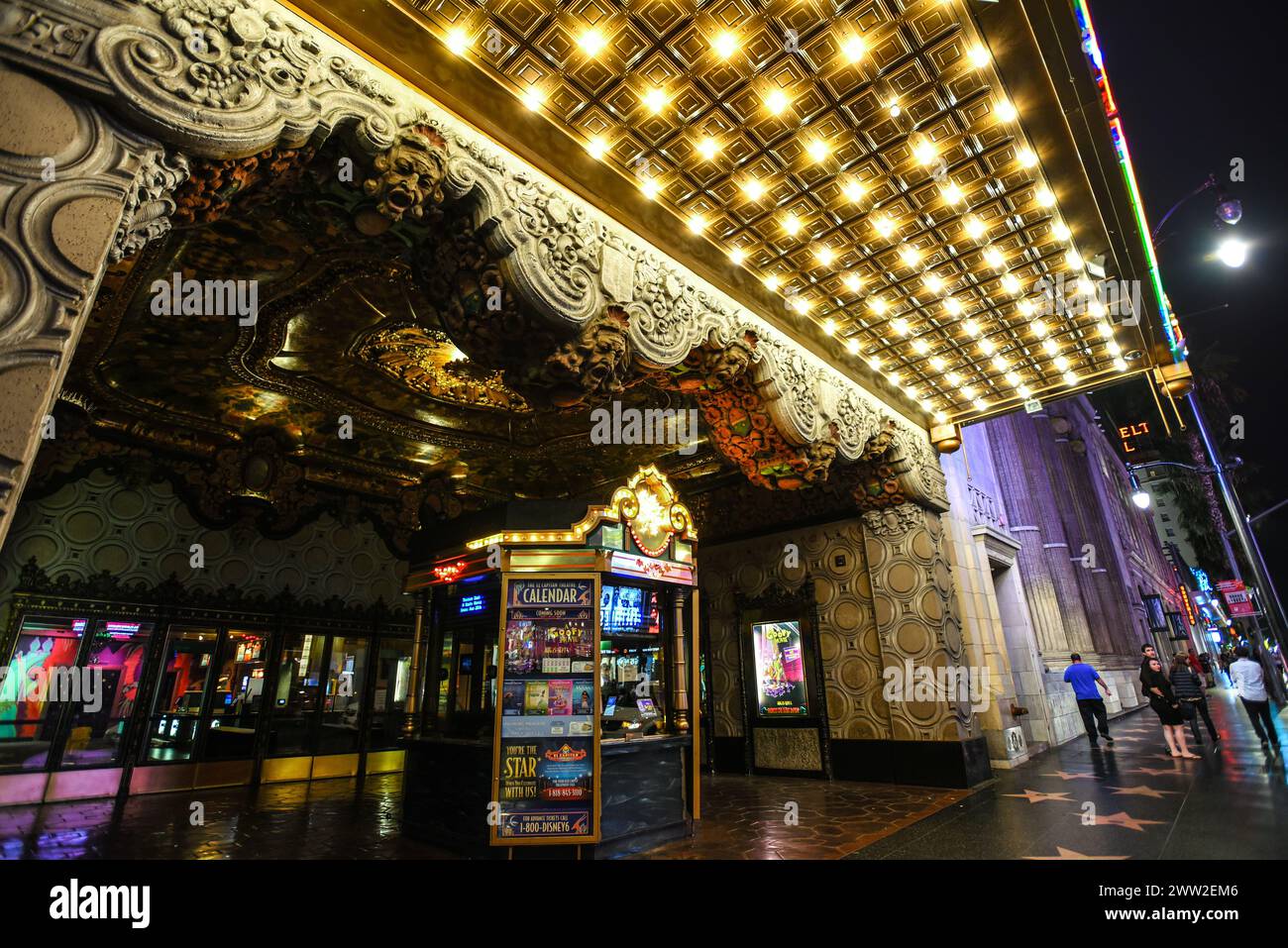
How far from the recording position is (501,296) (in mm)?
3945

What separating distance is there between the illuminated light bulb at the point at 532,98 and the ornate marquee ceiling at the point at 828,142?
0.03ft

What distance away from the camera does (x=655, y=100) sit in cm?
Answer: 443

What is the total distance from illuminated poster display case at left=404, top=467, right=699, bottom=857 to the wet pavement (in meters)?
2.22

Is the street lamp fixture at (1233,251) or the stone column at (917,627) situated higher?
the street lamp fixture at (1233,251)

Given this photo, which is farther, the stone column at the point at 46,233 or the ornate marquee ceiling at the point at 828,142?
the ornate marquee ceiling at the point at 828,142

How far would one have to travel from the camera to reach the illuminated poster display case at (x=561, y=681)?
16.9 feet

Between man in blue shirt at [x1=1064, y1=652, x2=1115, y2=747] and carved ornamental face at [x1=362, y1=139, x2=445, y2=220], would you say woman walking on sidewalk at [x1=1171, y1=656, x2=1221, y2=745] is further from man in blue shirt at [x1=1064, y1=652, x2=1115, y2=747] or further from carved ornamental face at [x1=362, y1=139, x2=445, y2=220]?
carved ornamental face at [x1=362, y1=139, x2=445, y2=220]

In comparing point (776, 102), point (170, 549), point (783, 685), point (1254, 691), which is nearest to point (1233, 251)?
point (1254, 691)

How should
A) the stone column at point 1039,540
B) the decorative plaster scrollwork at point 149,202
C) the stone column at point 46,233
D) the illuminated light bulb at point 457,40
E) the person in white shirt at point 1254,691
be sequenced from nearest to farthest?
the stone column at point 46,233
the decorative plaster scrollwork at point 149,202
the illuminated light bulb at point 457,40
the person in white shirt at point 1254,691
the stone column at point 1039,540

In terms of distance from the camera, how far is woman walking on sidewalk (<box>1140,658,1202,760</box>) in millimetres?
8633

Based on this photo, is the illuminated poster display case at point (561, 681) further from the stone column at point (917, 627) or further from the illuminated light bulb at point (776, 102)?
the illuminated light bulb at point (776, 102)

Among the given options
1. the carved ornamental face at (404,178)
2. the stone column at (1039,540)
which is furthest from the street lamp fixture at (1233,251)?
the carved ornamental face at (404,178)

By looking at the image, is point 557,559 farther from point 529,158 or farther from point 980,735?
point 980,735

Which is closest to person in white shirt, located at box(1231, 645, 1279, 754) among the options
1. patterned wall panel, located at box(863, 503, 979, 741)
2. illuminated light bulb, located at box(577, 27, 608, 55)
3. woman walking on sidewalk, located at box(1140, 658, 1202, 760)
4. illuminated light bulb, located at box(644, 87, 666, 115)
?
woman walking on sidewalk, located at box(1140, 658, 1202, 760)
